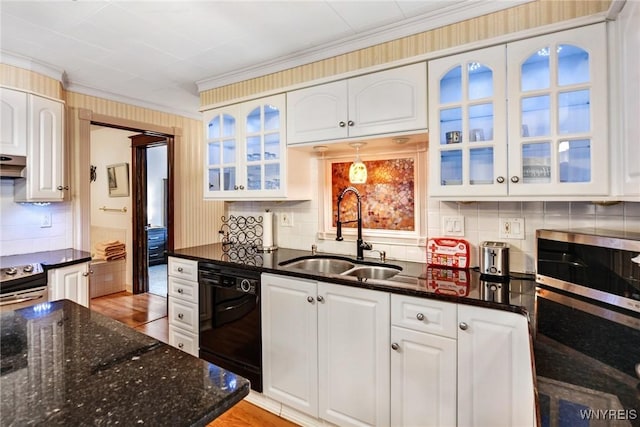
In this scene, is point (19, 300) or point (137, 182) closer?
point (19, 300)

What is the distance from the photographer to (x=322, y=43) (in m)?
2.16

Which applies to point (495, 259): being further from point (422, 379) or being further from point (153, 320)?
point (153, 320)

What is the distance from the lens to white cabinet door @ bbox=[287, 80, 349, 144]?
2.11m

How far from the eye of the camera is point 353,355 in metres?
1.73

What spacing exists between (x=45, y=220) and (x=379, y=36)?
309cm

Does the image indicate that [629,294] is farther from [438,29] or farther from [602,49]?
[438,29]

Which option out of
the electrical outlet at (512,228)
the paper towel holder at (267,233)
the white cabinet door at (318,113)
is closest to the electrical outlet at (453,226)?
the electrical outlet at (512,228)

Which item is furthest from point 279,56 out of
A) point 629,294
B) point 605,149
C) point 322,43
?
point 629,294

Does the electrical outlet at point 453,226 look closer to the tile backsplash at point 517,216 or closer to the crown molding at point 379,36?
the tile backsplash at point 517,216

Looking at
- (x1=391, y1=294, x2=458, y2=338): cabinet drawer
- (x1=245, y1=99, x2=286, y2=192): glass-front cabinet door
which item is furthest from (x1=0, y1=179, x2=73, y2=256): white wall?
(x1=391, y1=294, x2=458, y2=338): cabinet drawer

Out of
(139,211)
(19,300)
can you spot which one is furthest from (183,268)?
(139,211)

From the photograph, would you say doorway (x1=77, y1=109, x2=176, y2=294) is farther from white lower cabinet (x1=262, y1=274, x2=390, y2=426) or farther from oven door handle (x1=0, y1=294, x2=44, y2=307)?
white lower cabinet (x1=262, y1=274, x2=390, y2=426)

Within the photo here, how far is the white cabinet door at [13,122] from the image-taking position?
234cm

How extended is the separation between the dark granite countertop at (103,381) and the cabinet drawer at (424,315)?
3.24 feet
